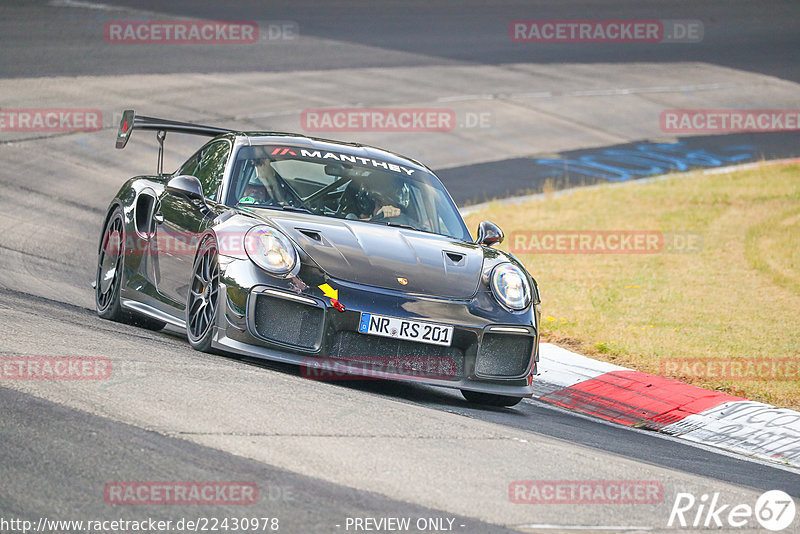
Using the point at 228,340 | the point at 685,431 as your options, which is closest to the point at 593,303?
the point at 685,431

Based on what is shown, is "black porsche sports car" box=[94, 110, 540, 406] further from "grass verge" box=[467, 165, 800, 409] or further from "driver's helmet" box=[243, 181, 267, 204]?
"grass verge" box=[467, 165, 800, 409]

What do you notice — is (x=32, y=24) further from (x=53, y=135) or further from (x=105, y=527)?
(x=105, y=527)

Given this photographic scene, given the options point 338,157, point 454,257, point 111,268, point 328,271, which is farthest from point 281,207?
point 111,268

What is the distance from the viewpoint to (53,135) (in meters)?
16.9

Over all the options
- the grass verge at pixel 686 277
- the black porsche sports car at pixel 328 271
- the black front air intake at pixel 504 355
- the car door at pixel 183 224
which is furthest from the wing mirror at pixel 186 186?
the grass verge at pixel 686 277

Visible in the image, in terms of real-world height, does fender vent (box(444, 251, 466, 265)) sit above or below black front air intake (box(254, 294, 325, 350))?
above

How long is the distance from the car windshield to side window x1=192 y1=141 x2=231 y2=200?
0.15 m

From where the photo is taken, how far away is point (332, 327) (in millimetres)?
6430

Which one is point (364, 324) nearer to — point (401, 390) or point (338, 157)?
point (401, 390)

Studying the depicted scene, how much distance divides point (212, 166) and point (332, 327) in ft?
7.11

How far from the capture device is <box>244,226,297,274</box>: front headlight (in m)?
6.54

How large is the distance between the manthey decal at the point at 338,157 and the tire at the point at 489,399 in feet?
5.69

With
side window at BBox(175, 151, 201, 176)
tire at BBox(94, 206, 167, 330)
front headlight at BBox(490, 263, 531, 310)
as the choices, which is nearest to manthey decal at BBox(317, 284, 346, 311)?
front headlight at BBox(490, 263, 531, 310)

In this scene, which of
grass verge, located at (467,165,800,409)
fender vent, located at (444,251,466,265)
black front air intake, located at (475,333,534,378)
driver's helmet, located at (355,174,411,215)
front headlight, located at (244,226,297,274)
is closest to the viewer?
front headlight, located at (244,226,297,274)
